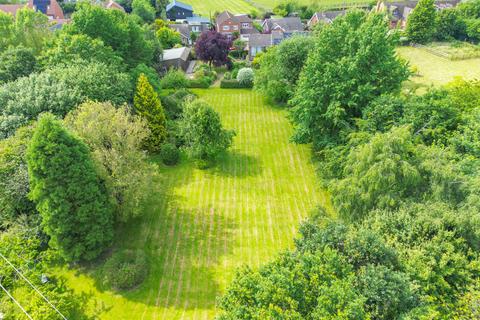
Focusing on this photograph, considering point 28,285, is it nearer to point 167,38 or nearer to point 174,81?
point 174,81

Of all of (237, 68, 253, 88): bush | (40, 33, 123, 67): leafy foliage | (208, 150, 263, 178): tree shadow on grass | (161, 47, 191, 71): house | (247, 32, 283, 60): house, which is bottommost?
(208, 150, 263, 178): tree shadow on grass

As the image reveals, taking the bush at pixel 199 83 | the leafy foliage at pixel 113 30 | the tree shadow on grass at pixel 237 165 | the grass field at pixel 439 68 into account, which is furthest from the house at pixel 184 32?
the tree shadow on grass at pixel 237 165

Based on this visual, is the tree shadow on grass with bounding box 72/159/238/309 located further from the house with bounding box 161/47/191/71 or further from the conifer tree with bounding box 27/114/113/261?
the house with bounding box 161/47/191/71

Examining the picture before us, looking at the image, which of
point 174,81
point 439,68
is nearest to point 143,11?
point 174,81

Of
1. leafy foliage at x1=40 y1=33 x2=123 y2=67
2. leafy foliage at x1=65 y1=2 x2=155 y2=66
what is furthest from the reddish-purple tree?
leafy foliage at x1=40 y1=33 x2=123 y2=67

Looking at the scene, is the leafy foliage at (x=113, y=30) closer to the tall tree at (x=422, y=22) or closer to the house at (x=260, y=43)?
the house at (x=260, y=43)
